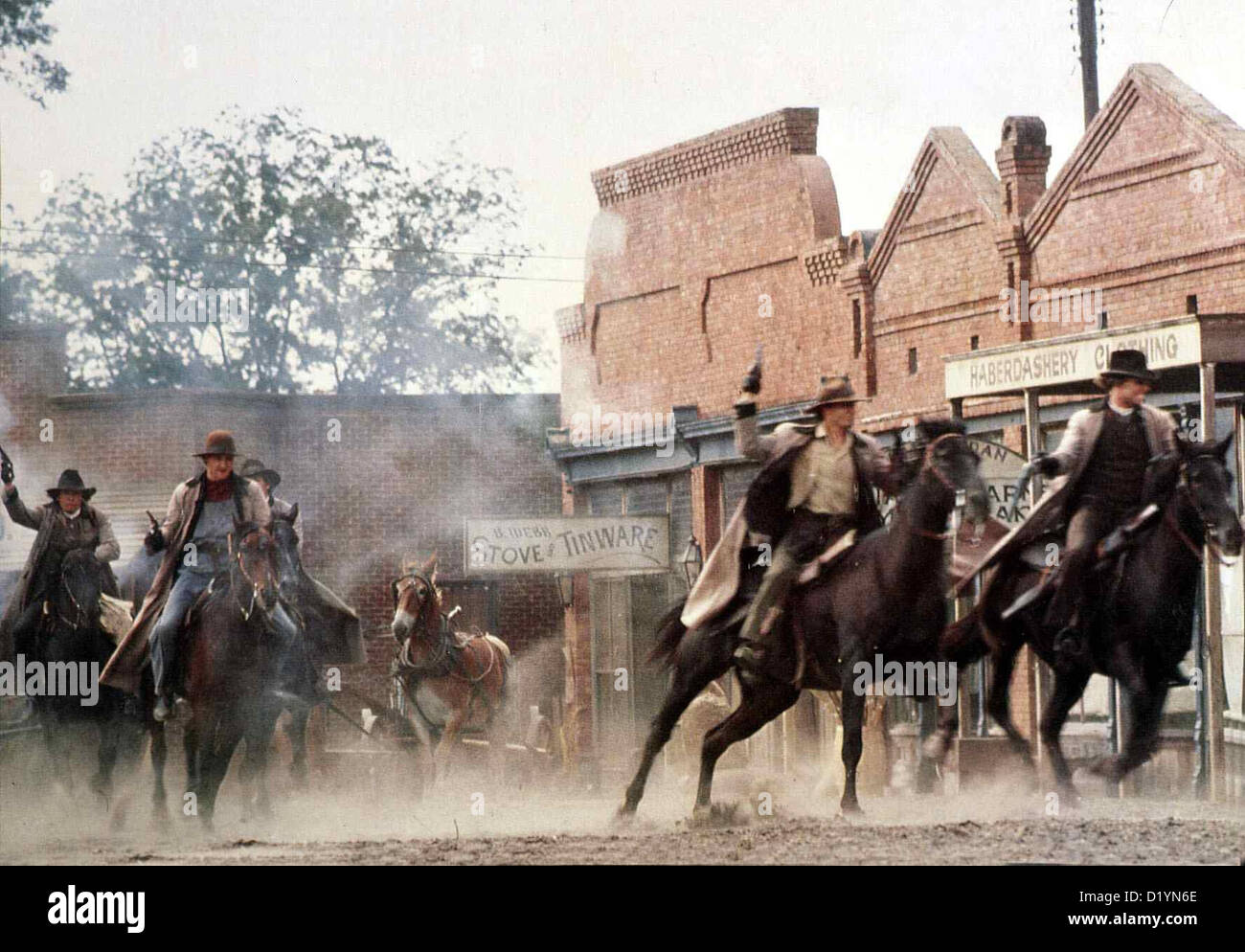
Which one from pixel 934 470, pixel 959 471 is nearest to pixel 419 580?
pixel 934 470

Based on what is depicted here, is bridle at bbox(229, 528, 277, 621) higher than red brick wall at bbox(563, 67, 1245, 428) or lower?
lower

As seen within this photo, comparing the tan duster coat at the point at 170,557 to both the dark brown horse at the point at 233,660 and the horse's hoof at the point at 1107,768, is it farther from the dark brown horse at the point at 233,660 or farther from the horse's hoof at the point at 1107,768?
the horse's hoof at the point at 1107,768

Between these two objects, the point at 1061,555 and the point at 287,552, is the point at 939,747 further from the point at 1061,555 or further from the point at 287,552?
the point at 287,552

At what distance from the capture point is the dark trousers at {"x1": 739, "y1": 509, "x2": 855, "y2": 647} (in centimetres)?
1393

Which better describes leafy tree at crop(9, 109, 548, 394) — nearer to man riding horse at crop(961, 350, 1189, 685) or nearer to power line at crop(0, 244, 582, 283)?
power line at crop(0, 244, 582, 283)

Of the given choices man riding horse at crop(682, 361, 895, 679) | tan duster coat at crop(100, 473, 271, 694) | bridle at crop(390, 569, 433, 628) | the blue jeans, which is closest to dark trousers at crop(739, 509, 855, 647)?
man riding horse at crop(682, 361, 895, 679)

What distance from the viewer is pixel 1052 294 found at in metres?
20.8

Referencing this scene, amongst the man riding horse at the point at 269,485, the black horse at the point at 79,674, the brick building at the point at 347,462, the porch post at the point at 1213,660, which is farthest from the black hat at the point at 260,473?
the brick building at the point at 347,462

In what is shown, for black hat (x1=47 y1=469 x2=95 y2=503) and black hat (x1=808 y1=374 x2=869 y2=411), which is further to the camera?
black hat (x1=47 y1=469 x2=95 y2=503)

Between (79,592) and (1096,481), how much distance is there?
8.06 metres

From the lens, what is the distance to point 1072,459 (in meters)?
13.1
